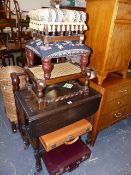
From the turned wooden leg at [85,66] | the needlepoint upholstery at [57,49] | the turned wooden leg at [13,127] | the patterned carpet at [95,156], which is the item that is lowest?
the patterned carpet at [95,156]

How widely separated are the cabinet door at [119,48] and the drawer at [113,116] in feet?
1.93

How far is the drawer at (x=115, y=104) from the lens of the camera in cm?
190

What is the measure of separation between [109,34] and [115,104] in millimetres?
865

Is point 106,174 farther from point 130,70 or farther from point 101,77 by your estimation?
point 130,70

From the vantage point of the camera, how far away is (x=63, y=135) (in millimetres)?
1603

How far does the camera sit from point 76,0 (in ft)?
16.2

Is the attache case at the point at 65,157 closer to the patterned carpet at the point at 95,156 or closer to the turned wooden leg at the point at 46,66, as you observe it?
the patterned carpet at the point at 95,156

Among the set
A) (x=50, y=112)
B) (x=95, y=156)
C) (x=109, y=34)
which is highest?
(x=109, y=34)

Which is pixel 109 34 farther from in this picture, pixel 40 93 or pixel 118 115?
pixel 118 115

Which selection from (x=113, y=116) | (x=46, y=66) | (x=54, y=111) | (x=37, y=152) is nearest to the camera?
→ (x=46, y=66)

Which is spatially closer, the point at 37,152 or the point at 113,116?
the point at 37,152

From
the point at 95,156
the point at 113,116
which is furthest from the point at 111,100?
the point at 95,156

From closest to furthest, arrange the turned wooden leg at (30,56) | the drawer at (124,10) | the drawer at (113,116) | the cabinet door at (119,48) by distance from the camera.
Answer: the drawer at (124,10) → the cabinet door at (119,48) → the turned wooden leg at (30,56) → the drawer at (113,116)

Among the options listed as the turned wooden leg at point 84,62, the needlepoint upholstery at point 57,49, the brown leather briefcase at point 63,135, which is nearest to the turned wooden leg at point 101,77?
the turned wooden leg at point 84,62
